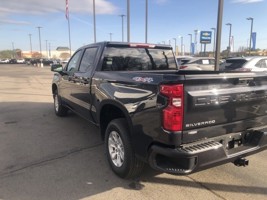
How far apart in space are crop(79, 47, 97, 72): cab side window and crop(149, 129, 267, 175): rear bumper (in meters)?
2.50

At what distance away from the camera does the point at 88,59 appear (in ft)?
17.1

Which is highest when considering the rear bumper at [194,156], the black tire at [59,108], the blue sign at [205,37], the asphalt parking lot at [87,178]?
the blue sign at [205,37]

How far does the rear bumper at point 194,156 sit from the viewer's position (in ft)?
9.27

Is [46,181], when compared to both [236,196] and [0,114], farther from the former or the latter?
[0,114]

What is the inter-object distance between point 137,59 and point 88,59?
95cm

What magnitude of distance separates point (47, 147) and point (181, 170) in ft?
10.3

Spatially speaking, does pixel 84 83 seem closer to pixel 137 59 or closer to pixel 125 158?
pixel 137 59

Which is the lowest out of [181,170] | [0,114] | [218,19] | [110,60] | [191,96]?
[0,114]

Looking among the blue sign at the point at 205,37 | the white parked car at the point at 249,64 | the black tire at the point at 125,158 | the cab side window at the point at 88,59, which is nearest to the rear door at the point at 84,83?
the cab side window at the point at 88,59

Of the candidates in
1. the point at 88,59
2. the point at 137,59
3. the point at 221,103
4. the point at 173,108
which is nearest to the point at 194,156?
the point at 173,108

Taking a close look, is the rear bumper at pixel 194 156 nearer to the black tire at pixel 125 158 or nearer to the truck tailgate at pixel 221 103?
the truck tailgate at pixel 221 103

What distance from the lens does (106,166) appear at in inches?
170

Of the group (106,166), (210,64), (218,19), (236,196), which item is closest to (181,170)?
(236,196)

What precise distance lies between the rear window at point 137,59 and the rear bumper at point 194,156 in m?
2.17
